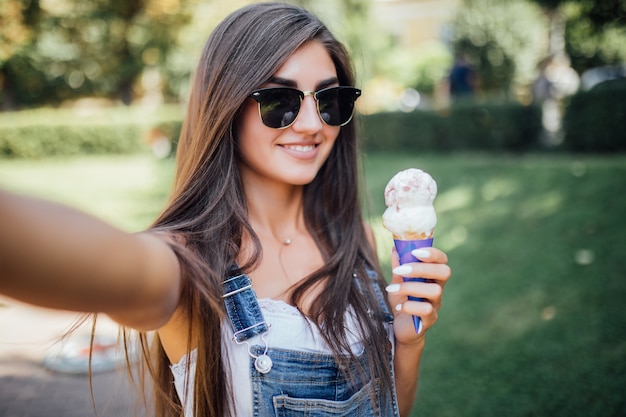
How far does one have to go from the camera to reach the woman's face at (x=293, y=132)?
189 cm

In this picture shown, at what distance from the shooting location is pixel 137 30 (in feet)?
85.8

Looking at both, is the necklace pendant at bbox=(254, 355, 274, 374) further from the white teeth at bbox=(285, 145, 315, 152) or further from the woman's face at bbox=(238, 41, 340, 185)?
the white teeth at bbox=(285, 145, 315, 152)

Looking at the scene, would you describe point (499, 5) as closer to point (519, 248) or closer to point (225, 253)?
point (519, 248)

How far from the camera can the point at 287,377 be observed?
1.63 meters

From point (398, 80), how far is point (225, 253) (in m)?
31.9

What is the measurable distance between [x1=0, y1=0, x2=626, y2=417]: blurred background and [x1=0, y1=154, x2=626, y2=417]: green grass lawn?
2cm

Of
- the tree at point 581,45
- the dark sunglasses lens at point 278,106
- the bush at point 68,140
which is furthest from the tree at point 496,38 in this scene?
the dark sunglasses lens at point 278,106

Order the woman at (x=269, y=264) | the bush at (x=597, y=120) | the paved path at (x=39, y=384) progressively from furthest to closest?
the bush at (x=597, y=120) → the paved path at (x=39, y=384) → the woman at (x=269, y=264)

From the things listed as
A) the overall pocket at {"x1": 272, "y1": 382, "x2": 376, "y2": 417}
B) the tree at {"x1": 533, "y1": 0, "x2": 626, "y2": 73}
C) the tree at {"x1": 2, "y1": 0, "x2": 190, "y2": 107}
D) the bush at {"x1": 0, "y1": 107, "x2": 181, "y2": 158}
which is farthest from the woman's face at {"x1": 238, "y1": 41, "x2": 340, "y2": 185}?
the tree at {"x1": 2, "y1": 0, "x2": 190, "y2": 107}

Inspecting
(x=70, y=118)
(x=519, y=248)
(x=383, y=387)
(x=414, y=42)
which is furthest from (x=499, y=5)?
(x=414, y=42)

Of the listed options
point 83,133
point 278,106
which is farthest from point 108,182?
point 278,106

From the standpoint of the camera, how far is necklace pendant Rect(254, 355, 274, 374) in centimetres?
158

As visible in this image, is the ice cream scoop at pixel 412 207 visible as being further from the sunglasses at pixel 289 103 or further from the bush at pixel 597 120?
the bush at pixel 597 120

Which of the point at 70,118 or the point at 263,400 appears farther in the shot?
the point at 70,118
